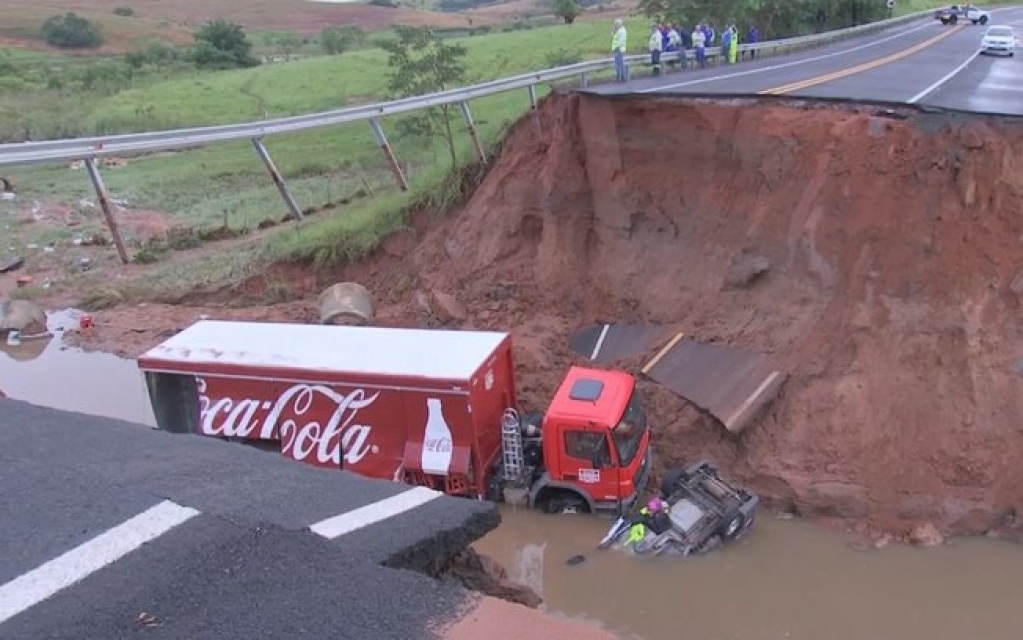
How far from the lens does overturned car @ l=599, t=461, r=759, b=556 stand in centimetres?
1368

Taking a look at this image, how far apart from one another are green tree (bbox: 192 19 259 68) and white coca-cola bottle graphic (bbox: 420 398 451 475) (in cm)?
6980

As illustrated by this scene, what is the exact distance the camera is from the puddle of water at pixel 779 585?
40.8ft

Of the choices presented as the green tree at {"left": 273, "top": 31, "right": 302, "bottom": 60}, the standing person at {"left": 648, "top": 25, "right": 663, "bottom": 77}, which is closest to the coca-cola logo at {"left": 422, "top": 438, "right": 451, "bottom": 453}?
the standing person at {"left": 648, "top": 25, "right": 663, "bottom": 77}

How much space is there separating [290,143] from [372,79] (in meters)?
14.1

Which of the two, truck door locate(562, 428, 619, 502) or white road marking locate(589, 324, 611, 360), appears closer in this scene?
truck door locate(562, 428, 619, 502)

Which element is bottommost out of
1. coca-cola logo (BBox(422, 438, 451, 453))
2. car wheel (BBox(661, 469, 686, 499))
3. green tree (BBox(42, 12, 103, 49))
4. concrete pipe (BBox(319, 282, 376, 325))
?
car wheel (BBox(661, 469, 686, 499))

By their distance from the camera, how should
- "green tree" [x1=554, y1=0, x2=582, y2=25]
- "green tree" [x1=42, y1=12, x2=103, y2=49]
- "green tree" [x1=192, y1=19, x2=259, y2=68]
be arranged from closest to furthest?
"green tree" [x1=554, y1=0, x2=582, y2=25], "green tree" [x1=192, y1=19, x2=259, y2=68], "green tree" [x1=42, y1=12, x2=103, y2=49]

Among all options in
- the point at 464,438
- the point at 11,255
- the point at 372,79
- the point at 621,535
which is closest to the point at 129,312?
the point at 11,255

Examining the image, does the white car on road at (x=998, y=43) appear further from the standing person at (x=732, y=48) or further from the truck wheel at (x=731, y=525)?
the truck wheel at (x=731, y=525)

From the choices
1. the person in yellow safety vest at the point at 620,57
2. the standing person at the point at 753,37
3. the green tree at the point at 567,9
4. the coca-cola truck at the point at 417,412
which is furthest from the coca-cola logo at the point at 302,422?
the green tree at the point at 567,9

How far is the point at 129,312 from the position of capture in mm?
24078

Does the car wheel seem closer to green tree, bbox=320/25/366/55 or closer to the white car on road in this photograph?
the white car on road

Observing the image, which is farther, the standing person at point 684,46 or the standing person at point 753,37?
the standing person at point 753,37

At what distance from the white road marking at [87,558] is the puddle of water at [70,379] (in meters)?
14.6
